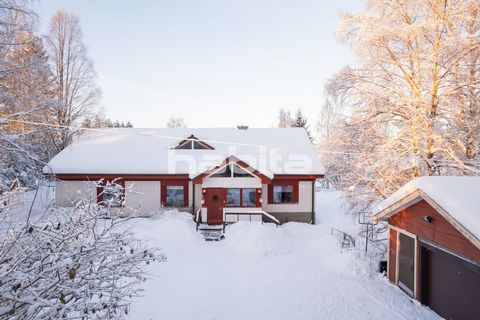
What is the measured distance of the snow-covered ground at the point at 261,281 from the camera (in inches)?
304

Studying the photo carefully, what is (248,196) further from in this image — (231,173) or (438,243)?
(438,243)

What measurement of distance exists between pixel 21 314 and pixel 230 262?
9.04m

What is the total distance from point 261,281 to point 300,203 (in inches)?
340

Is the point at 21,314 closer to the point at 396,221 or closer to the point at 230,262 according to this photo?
the point at 230,262

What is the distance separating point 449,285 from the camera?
7.41 metres

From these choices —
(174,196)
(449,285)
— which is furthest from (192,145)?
(449,285)

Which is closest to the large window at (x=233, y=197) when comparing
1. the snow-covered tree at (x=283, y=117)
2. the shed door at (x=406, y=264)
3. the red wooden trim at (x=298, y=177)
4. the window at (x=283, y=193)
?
the window at (x=283, y=193)

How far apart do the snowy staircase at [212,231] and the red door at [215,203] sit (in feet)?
1.96

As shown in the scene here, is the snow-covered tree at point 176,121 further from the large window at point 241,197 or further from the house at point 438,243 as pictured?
the house at point 438,243

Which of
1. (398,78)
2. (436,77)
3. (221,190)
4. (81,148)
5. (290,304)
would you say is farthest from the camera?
(81,148)

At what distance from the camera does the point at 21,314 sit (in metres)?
2.82

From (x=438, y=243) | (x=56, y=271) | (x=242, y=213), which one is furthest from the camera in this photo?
(x=242, y=213)

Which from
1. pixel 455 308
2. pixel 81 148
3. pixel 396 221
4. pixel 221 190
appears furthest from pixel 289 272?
pixel 81 148

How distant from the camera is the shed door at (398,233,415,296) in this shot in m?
8.75
